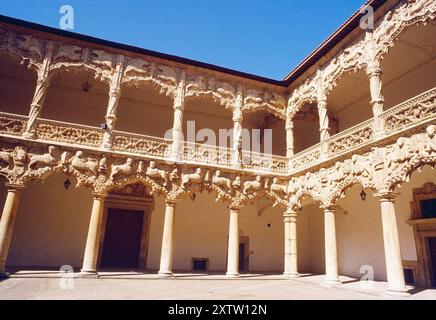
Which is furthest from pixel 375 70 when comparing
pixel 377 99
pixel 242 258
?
pixel 242 258

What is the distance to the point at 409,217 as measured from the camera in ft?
30.5

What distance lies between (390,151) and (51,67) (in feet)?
32.8

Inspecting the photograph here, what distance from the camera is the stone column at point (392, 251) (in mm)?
6820

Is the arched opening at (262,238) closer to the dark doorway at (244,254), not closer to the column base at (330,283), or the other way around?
the dark doorway at (244,254)

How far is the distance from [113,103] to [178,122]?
216 cm

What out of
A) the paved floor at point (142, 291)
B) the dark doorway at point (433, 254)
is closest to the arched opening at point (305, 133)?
the dark doorway at point (433, 254)

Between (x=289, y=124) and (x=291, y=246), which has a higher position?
(x=289, y=124)

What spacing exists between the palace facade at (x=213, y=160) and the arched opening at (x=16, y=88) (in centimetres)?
4

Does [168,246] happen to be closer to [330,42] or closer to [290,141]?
[290,141]

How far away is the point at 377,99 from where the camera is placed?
8.00 meters

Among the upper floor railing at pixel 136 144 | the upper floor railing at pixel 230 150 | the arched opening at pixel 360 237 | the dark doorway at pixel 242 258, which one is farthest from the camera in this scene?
the dark doorway at pixel 242 258

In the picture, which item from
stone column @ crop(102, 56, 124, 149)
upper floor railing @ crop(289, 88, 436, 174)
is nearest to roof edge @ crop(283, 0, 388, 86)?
upper floor railing @ crop(289, 88, 436, 174)

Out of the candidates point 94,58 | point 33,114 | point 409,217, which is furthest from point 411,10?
point 33,114

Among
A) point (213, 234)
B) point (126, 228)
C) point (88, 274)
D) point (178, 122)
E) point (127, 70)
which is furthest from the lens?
point (213, 234)
